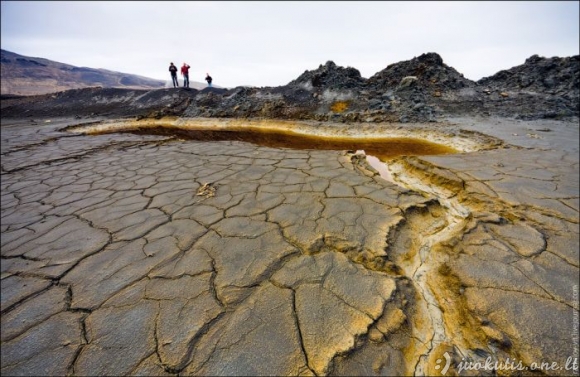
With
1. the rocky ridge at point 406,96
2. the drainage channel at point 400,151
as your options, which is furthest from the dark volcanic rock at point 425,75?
the drainage channel at point 400,151

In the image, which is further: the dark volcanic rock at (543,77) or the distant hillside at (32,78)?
the distant hillside at (32,78)

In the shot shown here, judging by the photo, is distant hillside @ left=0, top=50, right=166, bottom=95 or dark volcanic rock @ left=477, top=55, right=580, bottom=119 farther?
distant hillside @ left=0, top=50, right=166, bottom=95

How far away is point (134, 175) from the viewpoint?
373 centimetres

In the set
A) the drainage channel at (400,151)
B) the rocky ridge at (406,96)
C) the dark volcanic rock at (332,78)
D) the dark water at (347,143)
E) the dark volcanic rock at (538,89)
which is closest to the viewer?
the drainage channel at (400,151)

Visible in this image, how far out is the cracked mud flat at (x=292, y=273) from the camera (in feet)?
3.88

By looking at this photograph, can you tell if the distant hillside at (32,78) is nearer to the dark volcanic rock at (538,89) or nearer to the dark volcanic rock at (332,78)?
the dark volcanic rock at (332,78)

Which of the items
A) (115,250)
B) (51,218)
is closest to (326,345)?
(115,250)

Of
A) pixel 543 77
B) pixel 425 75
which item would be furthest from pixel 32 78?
pixel 543 77

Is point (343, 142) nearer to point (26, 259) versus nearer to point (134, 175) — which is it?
point (134, 175)

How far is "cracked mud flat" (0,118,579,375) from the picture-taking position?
1182 millimetres

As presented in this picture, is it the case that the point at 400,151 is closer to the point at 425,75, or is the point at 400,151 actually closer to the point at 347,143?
the point at 347,143

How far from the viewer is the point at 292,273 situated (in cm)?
160

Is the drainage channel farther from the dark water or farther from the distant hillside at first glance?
the distant hillside

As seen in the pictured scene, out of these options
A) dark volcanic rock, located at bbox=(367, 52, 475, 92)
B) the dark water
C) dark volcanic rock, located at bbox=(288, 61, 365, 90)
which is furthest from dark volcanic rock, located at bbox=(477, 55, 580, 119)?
dark volcanic rock, located at bbox=(288, 61, 365, 90)
